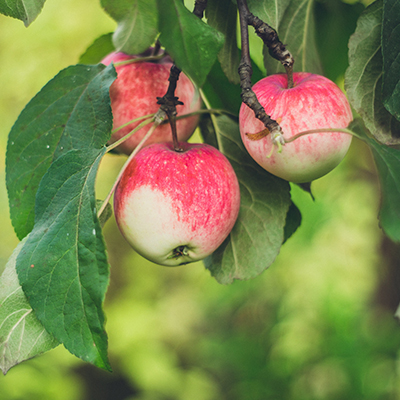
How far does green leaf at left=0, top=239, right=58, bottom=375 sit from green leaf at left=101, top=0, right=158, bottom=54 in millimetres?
244

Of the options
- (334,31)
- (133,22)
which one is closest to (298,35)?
(334,31)

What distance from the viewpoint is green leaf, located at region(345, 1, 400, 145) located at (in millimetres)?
364

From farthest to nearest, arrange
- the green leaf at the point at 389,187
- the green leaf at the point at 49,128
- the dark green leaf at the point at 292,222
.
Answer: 1. the dark green leaf at the point at 292,222
2. the green leaf at the point at 49,128
3. the green leaf at the point at 389,187

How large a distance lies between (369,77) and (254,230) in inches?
7.1

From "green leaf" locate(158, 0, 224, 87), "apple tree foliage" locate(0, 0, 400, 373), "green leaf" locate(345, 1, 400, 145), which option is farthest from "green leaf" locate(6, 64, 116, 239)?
"green leaf" locate(345, 1, 400, 145)

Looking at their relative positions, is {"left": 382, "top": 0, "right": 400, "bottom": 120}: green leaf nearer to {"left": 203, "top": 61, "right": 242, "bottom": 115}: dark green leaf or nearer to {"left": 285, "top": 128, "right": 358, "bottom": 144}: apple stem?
{"left": 285, "top": 128, "right": 358, "bottom": 144}: apple stem

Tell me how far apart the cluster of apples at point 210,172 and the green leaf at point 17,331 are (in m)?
0.10

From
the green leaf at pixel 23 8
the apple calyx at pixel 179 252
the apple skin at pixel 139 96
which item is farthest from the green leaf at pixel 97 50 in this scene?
→ the apple calyx at pixel 179 252

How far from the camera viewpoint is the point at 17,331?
320 mm

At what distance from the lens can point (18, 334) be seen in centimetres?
32

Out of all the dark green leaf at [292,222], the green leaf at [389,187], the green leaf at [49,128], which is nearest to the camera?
the green leaf at [389,187]

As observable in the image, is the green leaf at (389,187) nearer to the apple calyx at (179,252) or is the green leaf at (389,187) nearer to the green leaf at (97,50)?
the apple calyx at (179,252)

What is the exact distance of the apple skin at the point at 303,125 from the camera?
1.09 ft

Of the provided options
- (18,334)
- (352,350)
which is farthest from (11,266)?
(352,350)
